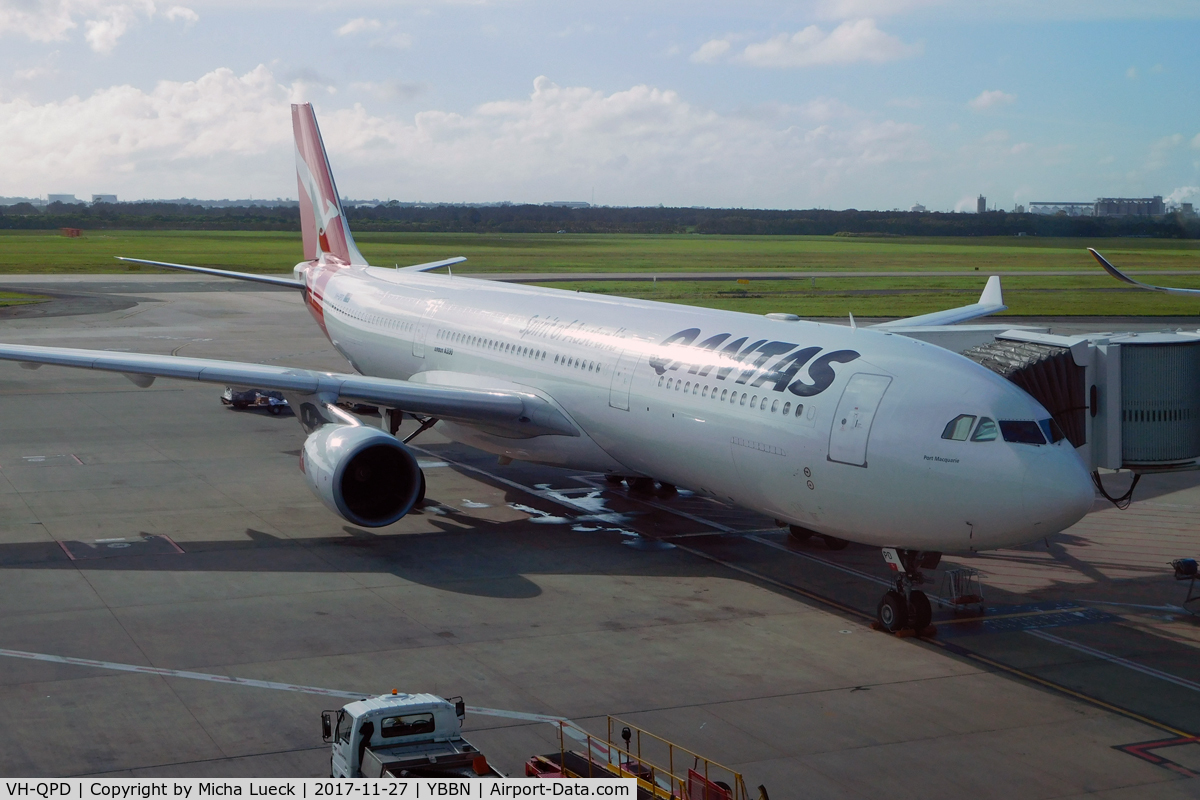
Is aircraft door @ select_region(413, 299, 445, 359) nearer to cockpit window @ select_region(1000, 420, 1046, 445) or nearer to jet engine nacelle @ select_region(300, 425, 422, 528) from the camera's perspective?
jet engine nacelle @ select_region(300, 425, 422, 528)

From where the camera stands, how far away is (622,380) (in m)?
20.4

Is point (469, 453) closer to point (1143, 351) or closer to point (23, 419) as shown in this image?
point (23, 419)

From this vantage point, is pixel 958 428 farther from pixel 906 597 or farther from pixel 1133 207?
pixel 1133 207

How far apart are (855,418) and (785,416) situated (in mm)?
1139

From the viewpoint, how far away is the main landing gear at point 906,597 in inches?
644

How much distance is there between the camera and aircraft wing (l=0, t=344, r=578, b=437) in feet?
72.3

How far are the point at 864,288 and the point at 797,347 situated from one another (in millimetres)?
66698

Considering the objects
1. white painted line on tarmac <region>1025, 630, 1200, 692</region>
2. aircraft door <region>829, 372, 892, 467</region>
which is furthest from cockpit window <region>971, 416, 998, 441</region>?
white painted line on tarmac <region>1025, 630, 1200, 692</region>

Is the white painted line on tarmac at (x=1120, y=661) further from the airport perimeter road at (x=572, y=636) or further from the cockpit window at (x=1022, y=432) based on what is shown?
the cockpit window at (x=1022, y=432)

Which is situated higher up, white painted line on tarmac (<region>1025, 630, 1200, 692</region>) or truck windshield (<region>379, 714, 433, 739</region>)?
truck windshield (<region>379, 714, 433, 739</region>)

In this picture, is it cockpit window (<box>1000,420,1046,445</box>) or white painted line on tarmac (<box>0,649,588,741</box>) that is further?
cockpit window (<box>1000,420,1046,445</box>)

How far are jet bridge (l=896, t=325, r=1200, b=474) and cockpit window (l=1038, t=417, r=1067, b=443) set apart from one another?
161cm

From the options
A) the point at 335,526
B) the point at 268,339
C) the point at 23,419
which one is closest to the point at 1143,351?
the point at 335,526

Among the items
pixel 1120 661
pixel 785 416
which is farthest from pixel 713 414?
pixel 1120 661
